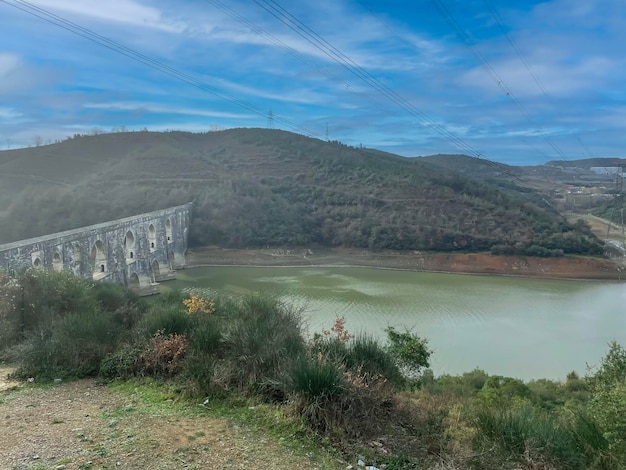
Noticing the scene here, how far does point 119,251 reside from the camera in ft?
57.6

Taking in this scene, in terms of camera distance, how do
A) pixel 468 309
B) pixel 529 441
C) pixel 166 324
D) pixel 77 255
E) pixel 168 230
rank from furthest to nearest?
pixel 168 230, pixel 468 309, pixel 77 255, pixel 166 324, pixel 529 441

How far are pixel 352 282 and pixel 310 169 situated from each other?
22.4 meters

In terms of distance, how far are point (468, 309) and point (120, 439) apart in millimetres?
14575

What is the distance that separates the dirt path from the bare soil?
74.0 feet

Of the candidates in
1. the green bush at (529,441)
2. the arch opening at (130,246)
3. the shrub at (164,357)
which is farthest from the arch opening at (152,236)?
the green bush at (529,441)

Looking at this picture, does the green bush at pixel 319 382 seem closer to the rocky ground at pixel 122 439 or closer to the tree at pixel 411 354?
the rocky ground at pixel 122 439

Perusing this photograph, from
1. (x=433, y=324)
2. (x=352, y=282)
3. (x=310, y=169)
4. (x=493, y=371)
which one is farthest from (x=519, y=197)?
(x=493, y=371)

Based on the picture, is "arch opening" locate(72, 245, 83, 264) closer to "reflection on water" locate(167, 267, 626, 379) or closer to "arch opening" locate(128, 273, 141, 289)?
"arch opening" locate(128, 273, 141, 289)

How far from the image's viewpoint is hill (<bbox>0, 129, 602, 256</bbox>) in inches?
1032

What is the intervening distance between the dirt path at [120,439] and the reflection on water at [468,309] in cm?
407

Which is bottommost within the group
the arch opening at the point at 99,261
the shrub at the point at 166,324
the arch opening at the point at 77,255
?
the arch opening at the point at 99,261

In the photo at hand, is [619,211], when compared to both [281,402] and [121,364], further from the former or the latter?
[121,364]

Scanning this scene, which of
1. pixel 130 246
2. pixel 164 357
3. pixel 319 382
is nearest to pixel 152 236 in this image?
pixel 130 246

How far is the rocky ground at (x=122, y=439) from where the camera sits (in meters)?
2.31
